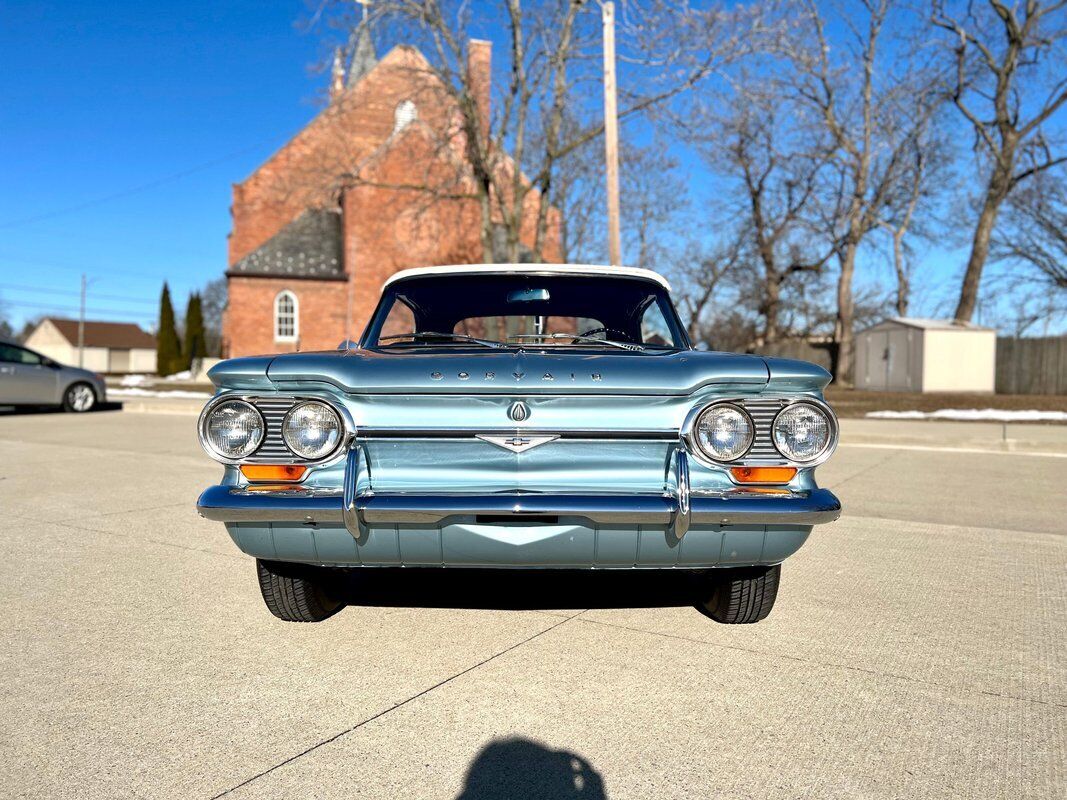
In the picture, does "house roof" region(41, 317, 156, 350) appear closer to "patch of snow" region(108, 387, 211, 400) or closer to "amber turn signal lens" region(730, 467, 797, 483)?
"patch of snow" region(108, 387, 211, 400)

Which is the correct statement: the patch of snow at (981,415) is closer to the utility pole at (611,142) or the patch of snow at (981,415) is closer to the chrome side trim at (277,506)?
the utility pole at (611,142)

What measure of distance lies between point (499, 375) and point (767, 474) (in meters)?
0.99

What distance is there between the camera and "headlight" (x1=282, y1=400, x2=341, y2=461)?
2.95 meters

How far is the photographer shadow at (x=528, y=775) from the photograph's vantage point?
2246 millimetres

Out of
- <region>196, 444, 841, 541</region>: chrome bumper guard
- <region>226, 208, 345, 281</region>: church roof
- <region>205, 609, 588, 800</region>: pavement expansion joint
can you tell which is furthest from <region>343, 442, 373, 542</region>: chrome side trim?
<region>226, 208, 345, 281</region>: church roof

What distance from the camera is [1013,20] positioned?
25281 millimetres

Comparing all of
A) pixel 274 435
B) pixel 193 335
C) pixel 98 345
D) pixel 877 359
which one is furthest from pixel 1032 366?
pixel 98 345

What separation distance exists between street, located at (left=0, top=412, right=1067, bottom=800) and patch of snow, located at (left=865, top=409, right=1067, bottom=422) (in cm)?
1232

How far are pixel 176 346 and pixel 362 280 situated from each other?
24.1 meters

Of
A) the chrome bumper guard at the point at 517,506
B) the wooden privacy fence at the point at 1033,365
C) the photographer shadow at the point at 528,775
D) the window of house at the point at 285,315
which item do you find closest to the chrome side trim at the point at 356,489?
the chrome bumper guard at the point at 517,506

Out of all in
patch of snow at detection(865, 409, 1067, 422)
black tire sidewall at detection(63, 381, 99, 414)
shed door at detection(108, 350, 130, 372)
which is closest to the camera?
patch of snow at detection(865, 409, 1067, 422)

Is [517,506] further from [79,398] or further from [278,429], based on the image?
[79,398]

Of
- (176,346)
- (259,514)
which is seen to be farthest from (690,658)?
(176,346)

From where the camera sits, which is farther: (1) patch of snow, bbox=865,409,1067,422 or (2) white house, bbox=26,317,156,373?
(2) white house, bbox=26,317,156,373
